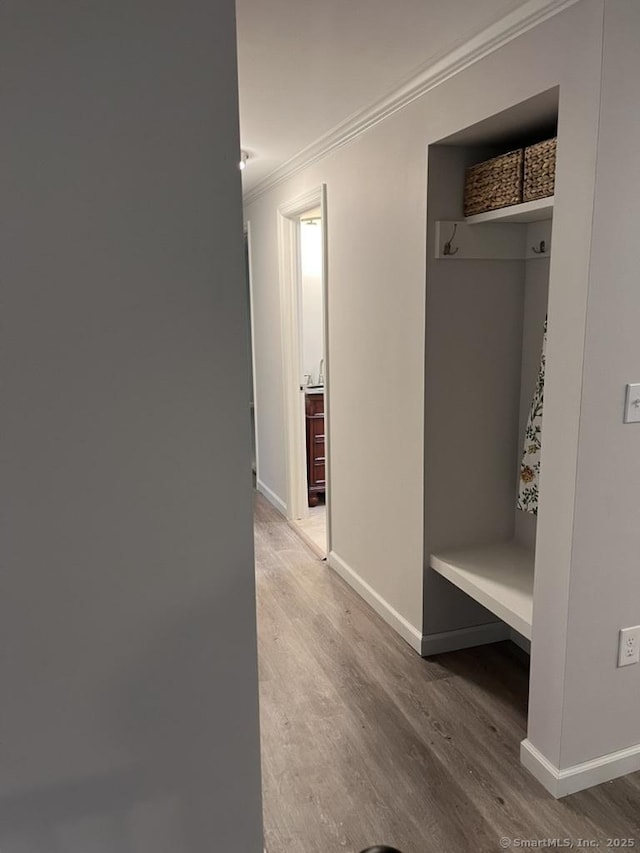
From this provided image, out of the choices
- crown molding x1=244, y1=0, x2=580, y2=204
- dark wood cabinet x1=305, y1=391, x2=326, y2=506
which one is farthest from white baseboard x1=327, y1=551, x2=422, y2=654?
crown molding x1=244, y1=0, x2=580, y2=204

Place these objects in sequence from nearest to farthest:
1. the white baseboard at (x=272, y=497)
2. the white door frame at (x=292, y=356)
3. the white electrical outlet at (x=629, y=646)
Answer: the white electrical outlet at (x=629, y=646), the white door frame at (x=292, y=356), the white baseboard at (x=272, y=497)

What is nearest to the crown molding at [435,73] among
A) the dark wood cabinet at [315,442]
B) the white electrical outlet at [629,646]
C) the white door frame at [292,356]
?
the white door frame at [292,356]

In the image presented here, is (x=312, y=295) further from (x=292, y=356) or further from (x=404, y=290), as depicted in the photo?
(x=404, y=290)

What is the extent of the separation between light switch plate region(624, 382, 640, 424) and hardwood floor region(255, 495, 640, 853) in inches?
46.1

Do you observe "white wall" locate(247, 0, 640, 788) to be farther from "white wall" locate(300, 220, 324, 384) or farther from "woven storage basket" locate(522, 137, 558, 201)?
"white wall" locate(300, 220, 324, 384)

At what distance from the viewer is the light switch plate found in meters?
1.80

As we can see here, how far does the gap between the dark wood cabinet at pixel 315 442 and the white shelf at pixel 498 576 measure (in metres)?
2.17

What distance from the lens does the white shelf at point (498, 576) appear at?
7.22 ft

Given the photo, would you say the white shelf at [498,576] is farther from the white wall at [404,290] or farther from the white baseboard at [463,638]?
the white baseboard at [463,638]

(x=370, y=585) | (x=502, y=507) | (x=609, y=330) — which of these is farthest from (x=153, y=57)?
(x=370, y=585)

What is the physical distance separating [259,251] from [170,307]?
3.77 metres

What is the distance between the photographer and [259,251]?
4.68 m

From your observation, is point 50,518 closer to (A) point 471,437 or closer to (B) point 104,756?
(B) point 104,756

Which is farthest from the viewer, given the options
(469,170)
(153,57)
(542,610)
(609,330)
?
(469,170)
